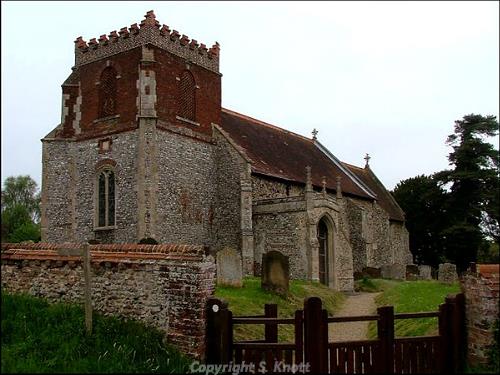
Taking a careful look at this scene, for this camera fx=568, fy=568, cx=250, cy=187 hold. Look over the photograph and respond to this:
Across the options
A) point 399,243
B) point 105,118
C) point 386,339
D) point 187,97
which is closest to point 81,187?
point 105,118

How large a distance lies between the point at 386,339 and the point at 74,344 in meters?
4.36

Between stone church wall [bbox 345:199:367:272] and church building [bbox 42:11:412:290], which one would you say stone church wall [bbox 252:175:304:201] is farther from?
stone church wall [bbox 345:199:367:272]

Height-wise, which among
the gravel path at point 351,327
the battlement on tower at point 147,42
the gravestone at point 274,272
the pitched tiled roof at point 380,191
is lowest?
the gravel path at point 351,327

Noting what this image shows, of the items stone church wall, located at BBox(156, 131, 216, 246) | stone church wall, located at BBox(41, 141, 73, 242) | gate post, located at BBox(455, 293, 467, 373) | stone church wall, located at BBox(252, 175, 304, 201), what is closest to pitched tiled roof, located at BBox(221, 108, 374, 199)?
stone church wall, located at BBox(252, 175, 304, 201)

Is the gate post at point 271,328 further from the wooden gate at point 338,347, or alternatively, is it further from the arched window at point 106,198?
the arched window at point 106,198

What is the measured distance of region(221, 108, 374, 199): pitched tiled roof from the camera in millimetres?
28234

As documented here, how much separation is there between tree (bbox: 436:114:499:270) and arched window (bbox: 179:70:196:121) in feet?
72.6

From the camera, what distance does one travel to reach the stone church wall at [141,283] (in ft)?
27.4

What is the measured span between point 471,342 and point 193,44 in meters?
20.4

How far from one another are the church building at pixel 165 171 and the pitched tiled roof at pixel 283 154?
49 cm

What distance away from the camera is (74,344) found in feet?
26.3

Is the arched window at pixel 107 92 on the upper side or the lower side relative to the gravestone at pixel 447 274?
upper

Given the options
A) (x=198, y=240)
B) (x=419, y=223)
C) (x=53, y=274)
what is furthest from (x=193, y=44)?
(x=419, y=223)

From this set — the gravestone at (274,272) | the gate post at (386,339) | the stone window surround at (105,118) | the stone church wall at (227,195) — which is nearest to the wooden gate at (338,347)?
the gate post at (386,339)
